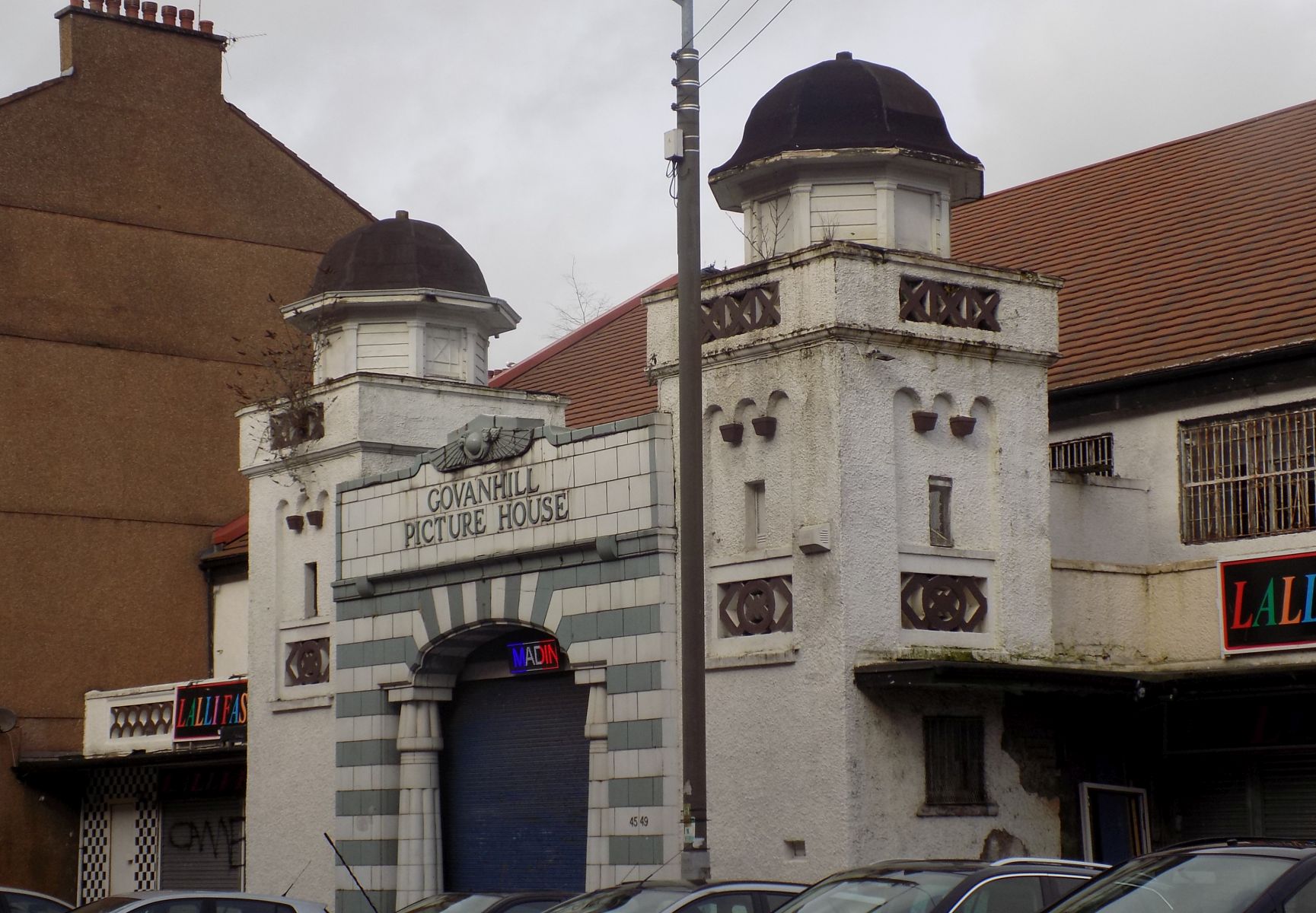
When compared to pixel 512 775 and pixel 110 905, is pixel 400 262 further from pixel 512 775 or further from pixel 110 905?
pixel 110 905

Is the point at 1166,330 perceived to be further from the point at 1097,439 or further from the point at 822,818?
the point at 822,818

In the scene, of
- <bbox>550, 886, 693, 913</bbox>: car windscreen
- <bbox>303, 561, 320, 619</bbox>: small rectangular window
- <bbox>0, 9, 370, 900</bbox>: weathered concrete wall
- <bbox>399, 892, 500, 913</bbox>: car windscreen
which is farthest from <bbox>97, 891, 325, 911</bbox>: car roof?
<bbox>0, 9, 370, 900</bbox>: weathered concrete wall

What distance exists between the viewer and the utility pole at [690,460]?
50.1 feet

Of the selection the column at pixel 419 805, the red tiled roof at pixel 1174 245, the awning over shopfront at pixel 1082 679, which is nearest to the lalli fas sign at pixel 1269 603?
the awning over shopfront at pixel 1082 679

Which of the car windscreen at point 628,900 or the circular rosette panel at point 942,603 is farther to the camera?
the circular rosette panel at point 942,603

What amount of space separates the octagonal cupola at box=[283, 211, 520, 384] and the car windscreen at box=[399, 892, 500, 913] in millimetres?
9226

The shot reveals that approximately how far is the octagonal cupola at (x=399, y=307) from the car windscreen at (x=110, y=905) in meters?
9.06

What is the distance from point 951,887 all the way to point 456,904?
209 inches

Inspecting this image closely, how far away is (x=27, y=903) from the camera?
19438 mm

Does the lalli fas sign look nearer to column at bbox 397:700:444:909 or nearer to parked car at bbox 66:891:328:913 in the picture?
column at bbox 397:700:444:909

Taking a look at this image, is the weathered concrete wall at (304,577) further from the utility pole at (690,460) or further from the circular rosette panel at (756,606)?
the utility pole at (690,460)

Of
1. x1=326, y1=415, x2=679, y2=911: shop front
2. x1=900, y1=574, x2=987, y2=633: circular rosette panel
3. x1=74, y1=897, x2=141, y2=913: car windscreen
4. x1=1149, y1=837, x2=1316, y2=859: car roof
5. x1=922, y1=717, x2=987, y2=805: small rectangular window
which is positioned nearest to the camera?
x1=1149, y1=837, x2=1316, y2=859: car roof

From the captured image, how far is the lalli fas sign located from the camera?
1838 centimetres

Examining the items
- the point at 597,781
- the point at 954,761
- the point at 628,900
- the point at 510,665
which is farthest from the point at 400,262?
the point at 628,900
